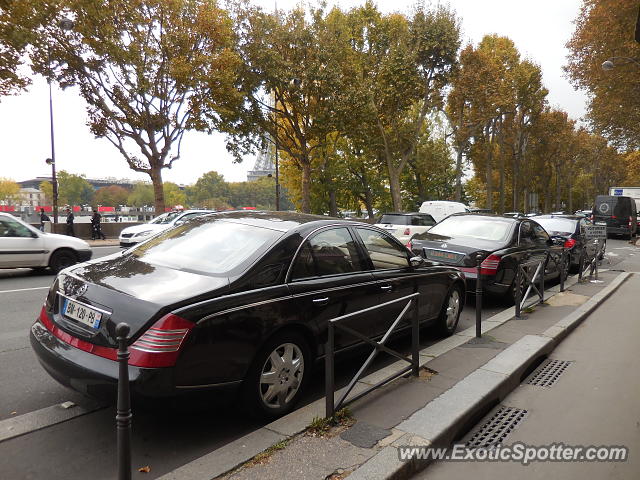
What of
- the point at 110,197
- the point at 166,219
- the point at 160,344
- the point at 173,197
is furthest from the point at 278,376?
the point at 173,197

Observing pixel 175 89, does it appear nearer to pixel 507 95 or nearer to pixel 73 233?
pixel 73 233

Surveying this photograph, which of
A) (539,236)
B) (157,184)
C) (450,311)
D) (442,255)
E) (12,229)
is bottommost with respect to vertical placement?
(450,311)

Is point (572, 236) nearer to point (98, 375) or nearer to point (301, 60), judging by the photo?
point (98, 375)

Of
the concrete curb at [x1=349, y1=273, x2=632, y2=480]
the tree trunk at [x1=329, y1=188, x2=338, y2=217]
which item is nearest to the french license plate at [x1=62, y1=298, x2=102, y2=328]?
the concrete curb at [x1=349, y1=273, x2=632, y2=480]

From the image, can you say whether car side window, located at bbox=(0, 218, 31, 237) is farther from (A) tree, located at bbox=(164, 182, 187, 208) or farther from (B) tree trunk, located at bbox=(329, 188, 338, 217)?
(A) tree, located at bbox=(164, 182, 187, 208)

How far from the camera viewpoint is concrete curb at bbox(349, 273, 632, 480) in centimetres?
279

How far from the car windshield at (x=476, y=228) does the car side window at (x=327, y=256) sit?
4631 millimetres

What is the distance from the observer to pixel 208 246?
12.5 ft

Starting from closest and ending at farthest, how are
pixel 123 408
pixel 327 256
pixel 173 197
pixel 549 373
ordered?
pixel 123 408 < pixel 327 256 < pixel 549 373 < pixel 173 197

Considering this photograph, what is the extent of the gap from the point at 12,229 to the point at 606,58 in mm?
26157

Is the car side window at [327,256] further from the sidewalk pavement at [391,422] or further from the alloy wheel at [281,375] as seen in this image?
the sidewalk pavement at [391,422]

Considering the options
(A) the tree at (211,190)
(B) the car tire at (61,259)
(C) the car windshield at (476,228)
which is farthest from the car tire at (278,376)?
(A) the tree at (211,190)

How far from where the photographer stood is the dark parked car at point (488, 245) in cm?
761

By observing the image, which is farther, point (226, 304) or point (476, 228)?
point (476, 228)
